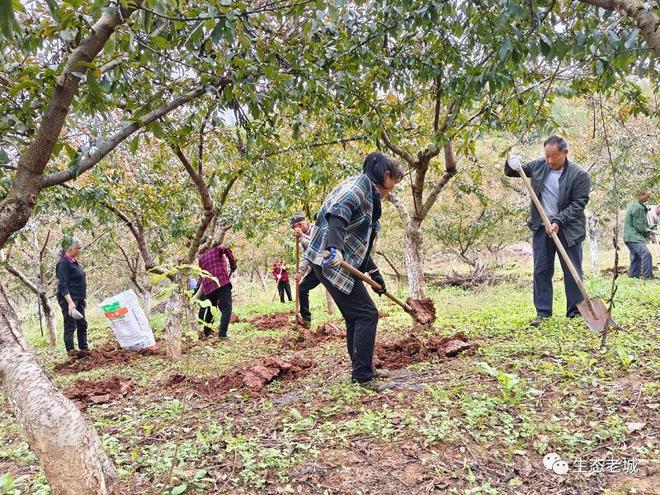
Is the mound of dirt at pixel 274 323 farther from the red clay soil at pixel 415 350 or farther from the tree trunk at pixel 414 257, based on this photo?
the red clay soil at pixel 415 350

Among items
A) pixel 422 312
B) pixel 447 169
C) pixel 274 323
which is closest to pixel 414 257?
pixel 447 169

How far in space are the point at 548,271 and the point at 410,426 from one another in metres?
2.93

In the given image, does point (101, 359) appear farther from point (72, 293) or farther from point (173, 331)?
point (173, 331)

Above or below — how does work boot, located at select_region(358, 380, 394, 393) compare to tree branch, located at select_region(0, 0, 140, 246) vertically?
below

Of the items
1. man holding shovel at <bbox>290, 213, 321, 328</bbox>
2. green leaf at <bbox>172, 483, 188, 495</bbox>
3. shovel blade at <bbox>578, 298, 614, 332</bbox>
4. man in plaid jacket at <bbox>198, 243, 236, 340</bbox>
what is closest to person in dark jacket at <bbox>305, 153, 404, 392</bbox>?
green leaf at <bbox>172, 483, 188, 495</bbox>

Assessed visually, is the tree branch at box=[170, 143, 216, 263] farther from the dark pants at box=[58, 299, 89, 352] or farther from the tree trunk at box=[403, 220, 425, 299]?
the tree trunk at box=[403, 220, 425, 299]

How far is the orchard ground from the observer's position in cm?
220

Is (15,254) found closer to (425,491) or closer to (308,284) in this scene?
(308,284)

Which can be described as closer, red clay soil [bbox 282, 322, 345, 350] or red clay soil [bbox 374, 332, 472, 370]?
red clay soil [bbox 374, 332, 472, 370]

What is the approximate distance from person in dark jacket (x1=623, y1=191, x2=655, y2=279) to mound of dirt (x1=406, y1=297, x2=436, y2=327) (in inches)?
252

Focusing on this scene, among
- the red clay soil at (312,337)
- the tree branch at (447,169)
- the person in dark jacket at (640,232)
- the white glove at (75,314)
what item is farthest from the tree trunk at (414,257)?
the person in dark jacket at (640,232)

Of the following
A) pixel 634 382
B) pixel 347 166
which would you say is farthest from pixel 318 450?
pixel 347 166

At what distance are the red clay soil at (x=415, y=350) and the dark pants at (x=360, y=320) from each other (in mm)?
571

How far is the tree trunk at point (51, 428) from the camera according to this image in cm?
186
